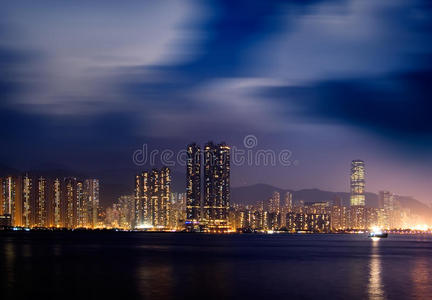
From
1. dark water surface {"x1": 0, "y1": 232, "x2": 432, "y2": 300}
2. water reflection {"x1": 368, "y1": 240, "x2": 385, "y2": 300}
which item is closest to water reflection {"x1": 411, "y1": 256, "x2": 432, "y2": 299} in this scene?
dark water surface {"x1": 0, "y1": 232, "x2": 432, "y2": 300}

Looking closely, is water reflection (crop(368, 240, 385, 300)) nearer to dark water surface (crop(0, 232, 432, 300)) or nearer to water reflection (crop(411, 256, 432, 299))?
dark water surface (crop(0, 232, 432, 300))

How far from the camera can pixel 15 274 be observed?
2419 inches

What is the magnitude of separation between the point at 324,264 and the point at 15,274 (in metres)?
36.6

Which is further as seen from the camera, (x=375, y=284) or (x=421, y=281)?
(x=421, y=281)

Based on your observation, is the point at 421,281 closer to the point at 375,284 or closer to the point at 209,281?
the point at 375,284

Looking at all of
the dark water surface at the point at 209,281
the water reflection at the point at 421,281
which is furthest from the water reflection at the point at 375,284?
the water reflection at the point at 421,281

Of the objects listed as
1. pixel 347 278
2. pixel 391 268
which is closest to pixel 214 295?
pixel 347 278

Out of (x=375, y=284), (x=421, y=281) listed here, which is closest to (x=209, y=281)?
(x=375, y=284)

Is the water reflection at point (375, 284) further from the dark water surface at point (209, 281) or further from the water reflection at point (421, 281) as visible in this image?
the water reflection at point (421, 281)

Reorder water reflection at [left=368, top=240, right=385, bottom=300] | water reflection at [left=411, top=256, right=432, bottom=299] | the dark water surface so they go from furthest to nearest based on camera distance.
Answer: water reflection at [left=411, top=256, right=432, bottom=299] → water reflection at [left=368, top=240, right=385, bottom=300] → the dark water surface

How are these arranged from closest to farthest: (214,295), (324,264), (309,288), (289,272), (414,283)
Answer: (214,295), (309,288), (414,283), (289,272), (324,264)

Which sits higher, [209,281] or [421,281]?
[209,281]

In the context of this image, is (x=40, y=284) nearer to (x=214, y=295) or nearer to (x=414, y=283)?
(x=214, y=295)

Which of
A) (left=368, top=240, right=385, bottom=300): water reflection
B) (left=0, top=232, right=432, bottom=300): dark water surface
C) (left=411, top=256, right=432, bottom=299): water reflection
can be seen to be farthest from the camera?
(left=411, top=256, right=432, bottom=299): water reflection
